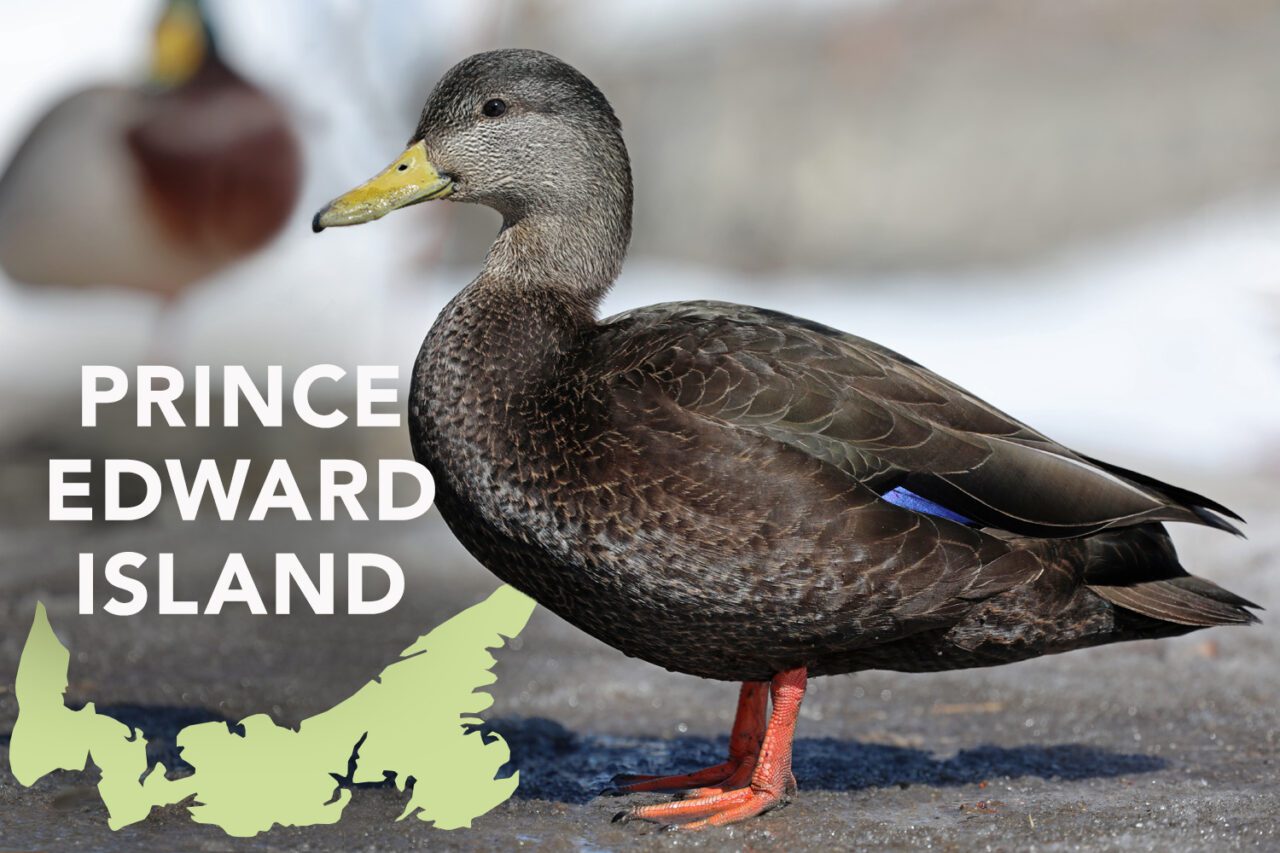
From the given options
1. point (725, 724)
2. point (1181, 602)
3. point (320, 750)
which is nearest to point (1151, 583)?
point (1181, 602)

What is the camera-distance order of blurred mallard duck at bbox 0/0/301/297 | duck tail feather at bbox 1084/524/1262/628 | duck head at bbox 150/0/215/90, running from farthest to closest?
duck head at bbox 150/0/215/90
blurred mallard duck at bbox 0/0/301/297
duck tail feather at bbox 1084/524/1262/628

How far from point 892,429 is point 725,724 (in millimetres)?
1385

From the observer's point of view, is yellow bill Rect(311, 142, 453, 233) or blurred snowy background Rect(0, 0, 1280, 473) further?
blurred snowy background Rect(0, 0, 1280, 473)

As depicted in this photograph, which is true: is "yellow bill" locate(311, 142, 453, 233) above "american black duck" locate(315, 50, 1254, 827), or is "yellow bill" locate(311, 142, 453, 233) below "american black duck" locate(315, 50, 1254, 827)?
above

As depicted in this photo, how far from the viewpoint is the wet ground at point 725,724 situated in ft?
11.0

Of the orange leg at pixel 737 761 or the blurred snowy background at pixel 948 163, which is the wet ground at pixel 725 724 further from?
the blurred snowy background at pixel 948 163

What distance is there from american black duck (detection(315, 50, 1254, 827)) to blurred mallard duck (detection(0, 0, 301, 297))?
3693mm

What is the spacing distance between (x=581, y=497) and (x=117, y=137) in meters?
4.62

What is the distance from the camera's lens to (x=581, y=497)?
10.9 ft

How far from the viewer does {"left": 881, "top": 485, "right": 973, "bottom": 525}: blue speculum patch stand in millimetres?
3369

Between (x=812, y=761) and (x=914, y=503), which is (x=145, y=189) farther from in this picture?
(x=914, y=503)

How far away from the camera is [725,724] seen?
14.8 feet

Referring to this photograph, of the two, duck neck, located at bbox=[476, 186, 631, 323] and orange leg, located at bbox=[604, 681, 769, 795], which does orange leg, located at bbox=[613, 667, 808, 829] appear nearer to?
orange leg, located at bbox=[604, 681, 769, 795]

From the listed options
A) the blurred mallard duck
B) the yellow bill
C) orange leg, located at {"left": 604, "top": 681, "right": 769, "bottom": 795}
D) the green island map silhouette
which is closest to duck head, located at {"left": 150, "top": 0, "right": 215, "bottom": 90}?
the blurred mallard duck
